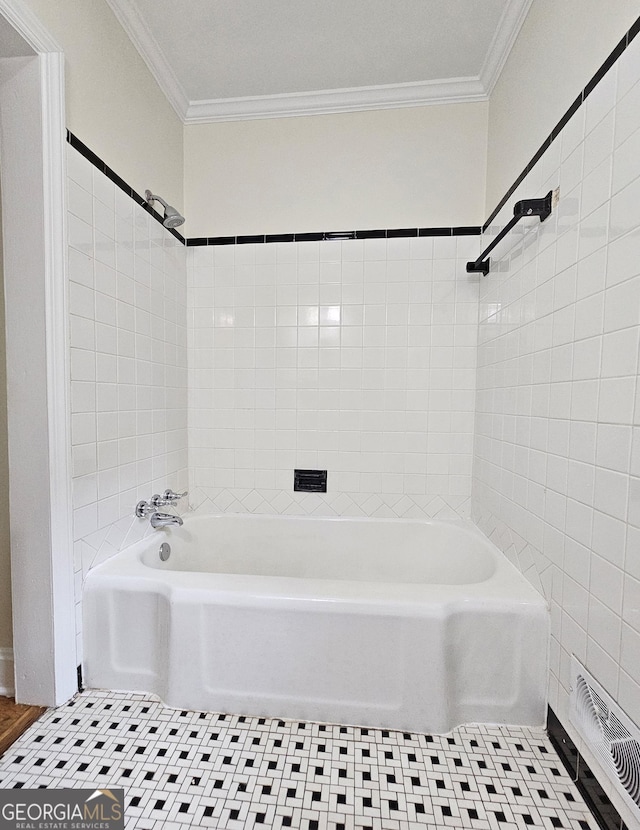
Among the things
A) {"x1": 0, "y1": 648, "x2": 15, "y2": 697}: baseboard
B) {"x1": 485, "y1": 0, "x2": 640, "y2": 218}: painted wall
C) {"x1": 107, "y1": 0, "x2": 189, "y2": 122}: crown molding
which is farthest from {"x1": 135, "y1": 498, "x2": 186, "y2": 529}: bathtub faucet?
{"x1": 485, "y1": 0, "x2": 640, "y2": 218}: painted wall

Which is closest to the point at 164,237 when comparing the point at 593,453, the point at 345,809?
the point at 593,453

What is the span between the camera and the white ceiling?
5.17ft

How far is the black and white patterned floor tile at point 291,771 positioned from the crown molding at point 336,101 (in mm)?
2584

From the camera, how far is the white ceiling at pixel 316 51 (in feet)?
5.17

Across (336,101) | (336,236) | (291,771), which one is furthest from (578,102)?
(291,771)

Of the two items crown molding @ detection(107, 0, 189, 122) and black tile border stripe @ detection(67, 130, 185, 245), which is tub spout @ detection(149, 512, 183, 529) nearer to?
black tile border stripe @ detection(67, 130, 185, 245)

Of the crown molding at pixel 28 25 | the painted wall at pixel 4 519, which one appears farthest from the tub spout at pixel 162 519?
the crown molding at pixel 28 25

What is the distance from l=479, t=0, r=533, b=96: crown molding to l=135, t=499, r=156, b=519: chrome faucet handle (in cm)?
241

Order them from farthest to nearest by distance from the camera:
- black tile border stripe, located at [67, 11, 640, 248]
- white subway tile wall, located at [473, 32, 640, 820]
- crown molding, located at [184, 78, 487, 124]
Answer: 1. crown molding, located at [184, 78, 487, 124]
2. black tile border stripe, located at [67, 11, 640, 248]
3. white subway tile wall, located at [473, 32, 640, 820]

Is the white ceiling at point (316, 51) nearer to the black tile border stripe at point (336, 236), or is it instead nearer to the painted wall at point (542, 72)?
the painted wall at point (542, 72)

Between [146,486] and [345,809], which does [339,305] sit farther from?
[345,809]

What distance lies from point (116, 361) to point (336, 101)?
1655mm

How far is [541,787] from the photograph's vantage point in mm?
1030

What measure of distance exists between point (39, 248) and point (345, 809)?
1.70 metres
